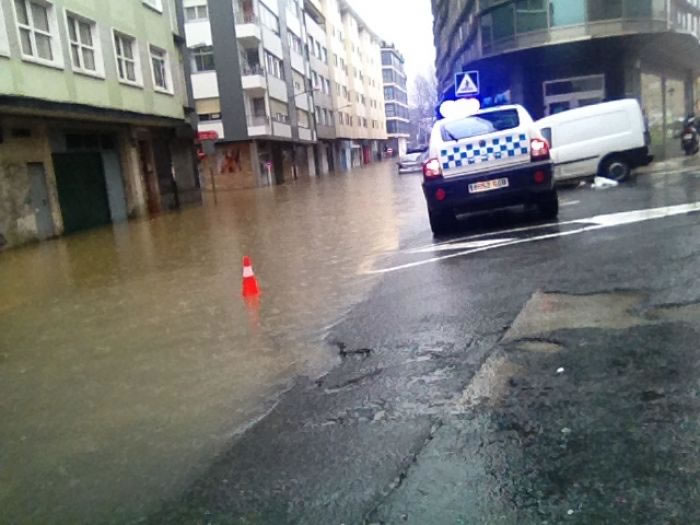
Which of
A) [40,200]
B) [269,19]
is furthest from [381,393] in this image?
[269,19]

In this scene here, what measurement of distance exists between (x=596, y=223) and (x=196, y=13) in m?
39.5

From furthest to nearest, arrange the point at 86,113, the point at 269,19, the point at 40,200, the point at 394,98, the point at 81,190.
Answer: the point at 394,98
the point at 269,19
the point at 81,190
the point at 86,113
the point at 40,200

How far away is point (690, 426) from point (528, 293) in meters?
2.87

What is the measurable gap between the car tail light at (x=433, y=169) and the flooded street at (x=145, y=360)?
4.29 feet

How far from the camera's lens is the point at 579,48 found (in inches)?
1101

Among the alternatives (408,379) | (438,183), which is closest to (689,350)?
(408,379)

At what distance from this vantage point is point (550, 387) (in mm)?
3613

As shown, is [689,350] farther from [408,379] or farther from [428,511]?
[428,511]

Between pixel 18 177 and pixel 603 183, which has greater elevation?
pixel 18 177

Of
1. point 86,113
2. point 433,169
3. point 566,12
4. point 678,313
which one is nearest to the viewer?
point 678,313

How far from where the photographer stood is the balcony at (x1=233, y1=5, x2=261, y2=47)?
140 ft

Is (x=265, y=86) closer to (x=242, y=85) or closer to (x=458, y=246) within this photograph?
(x=242, y=85)

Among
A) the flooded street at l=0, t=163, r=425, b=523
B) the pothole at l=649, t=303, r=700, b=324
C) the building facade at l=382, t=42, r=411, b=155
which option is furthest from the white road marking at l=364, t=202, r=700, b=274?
the building facade at l=382, t=42, r=411, b=155

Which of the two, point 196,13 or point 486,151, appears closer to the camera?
point 486,151
